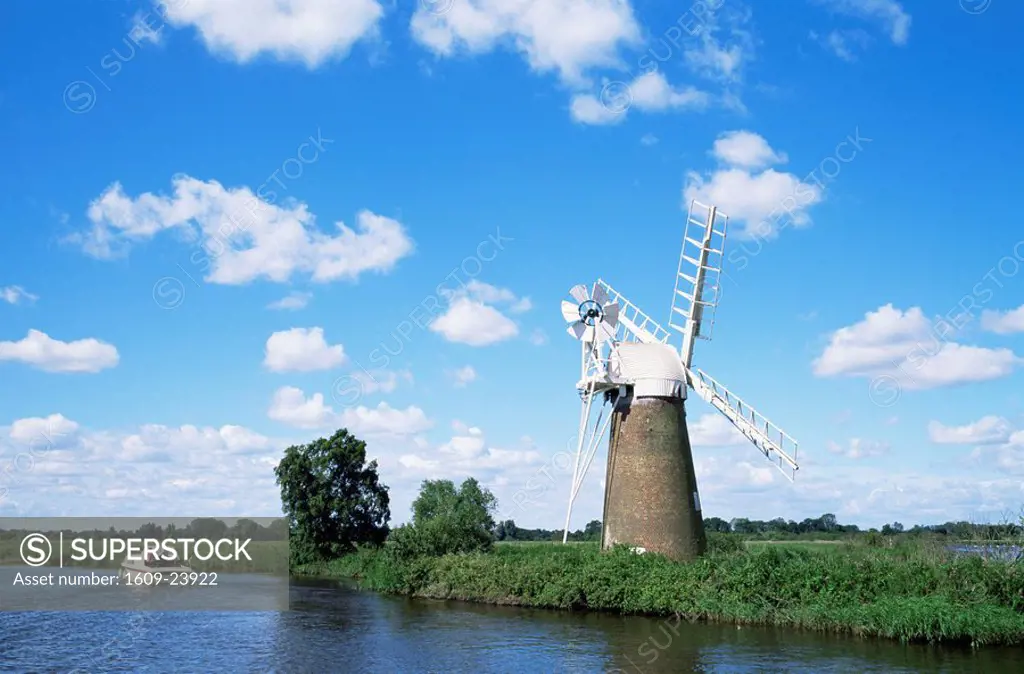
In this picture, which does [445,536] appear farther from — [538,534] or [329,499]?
[538,534]

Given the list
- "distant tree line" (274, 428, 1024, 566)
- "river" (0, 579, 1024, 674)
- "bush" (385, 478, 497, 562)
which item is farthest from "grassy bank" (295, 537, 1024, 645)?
"distant tree line" (274, 428, 1024, 566)

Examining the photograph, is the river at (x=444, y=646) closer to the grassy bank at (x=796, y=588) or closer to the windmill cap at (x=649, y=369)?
the grassy bank at (x=796, y=588)

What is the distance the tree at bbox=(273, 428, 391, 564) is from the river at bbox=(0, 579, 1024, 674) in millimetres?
23740

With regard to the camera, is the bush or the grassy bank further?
the bush

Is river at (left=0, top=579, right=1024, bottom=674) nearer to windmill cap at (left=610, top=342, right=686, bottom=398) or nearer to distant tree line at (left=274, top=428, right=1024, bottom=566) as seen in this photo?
windmill cap at (left=610, top=342, right=686, bottom=398)

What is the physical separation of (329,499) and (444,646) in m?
33.1

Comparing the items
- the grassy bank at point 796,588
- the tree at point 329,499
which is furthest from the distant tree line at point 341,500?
the grassy bank at point 796,588

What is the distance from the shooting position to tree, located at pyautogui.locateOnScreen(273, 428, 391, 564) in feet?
181

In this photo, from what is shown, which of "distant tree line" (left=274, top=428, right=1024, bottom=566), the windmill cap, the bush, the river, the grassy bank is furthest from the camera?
"distant tree line" (left=274, top=428, right=1024, bottom=566)

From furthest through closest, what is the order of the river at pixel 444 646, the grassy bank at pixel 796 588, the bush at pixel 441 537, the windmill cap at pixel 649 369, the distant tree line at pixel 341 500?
the distant tree line at pixel 341 500
the bush at pixel 441 537
the windmill cap at pixel 649 369
the grassy bank at pixel 796 588
the river at pixel 444 646

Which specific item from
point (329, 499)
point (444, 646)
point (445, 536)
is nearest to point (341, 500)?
point (329, 499)

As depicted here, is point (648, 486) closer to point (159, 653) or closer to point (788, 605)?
point (788, 605)

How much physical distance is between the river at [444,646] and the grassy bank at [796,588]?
2.27ft

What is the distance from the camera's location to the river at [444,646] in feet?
67.6
